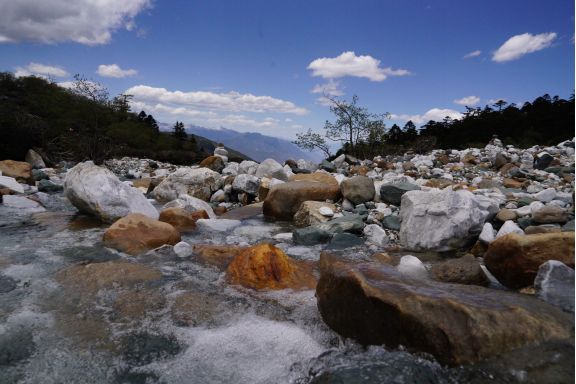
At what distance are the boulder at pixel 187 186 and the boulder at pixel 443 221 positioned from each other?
6.12 metres

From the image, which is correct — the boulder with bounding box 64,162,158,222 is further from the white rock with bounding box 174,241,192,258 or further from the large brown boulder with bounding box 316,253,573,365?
the large brown boulder with bounding box 316,253,573,365

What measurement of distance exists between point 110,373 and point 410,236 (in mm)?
4235

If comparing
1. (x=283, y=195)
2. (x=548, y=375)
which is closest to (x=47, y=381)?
(x=548, y=375)

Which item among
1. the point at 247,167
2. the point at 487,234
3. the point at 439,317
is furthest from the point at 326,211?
the point at 247,167

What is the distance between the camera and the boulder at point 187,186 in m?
10.2

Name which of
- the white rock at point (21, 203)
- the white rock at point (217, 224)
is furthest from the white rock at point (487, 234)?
the white rock at point (21, 203)

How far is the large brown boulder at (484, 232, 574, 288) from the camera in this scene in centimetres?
341

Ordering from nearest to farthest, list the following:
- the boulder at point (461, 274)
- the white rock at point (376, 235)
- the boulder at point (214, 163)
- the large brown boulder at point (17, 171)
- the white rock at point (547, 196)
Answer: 1. the boulder at point (461, 274)
2. the white rock at point (376, 235)
3. the white rock at point (547, 196)
4. the large brown boulder at point (17, 171)
5. the boulder at point (214, 163)

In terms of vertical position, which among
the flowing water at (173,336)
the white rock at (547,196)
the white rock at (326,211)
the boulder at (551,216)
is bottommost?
the flowing water at (173,336)

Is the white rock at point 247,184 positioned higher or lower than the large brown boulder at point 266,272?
higher

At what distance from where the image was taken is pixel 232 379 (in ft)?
8.52

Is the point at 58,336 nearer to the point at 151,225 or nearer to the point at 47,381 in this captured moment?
the point at 47,381

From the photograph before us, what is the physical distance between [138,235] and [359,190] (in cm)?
423

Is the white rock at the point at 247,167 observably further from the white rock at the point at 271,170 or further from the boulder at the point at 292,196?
the boulder at the point at 292,196
